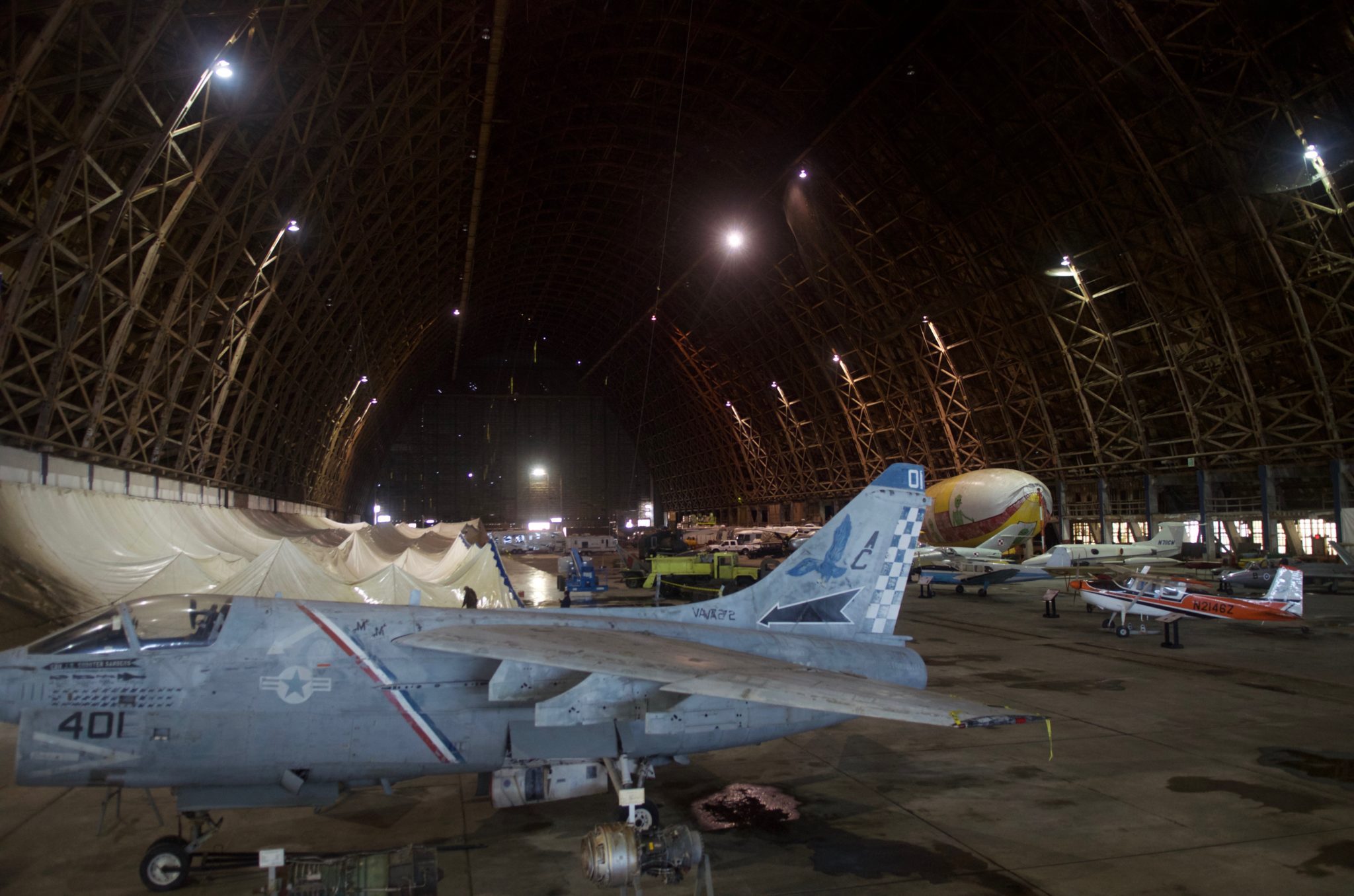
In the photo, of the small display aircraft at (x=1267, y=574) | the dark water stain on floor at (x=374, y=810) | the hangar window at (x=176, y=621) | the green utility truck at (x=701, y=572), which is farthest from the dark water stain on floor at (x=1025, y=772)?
the small display aircraft at (x=1267, y=574)

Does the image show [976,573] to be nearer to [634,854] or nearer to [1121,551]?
[1121,551]

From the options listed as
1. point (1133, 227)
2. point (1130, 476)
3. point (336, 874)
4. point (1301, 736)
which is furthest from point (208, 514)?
point (1130, 476)

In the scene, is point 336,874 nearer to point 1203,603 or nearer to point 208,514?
point 1203,603

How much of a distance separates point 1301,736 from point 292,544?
19704 millimetres

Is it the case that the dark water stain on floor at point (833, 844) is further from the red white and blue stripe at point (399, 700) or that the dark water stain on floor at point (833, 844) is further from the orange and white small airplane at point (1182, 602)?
the orange and white small airplane at point (1182, 602)

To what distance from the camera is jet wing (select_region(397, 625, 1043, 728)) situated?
6.63 m

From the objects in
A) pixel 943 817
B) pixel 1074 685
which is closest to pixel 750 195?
pixel 1074 685

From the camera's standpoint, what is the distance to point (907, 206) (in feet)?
123

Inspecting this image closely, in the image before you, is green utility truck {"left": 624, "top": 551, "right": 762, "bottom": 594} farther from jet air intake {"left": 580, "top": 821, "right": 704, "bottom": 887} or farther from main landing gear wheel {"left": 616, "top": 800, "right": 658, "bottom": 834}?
jet air intake {"left": 580, "top": 821, "right": 704, "bottom": 887}

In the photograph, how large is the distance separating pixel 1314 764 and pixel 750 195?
3524 cm

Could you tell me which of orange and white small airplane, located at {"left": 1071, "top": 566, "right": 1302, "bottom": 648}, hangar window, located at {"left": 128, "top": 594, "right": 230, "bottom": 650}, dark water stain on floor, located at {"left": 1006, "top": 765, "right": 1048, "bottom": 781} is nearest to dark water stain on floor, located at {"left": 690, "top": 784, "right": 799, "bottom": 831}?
dark water stain on floor, located at {"left": 1006, "top": 765, "right": 1048, "bottom": 781}

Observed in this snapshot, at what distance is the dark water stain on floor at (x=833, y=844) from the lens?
730cm

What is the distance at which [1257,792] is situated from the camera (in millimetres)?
9328

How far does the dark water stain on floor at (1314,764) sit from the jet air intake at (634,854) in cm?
817
